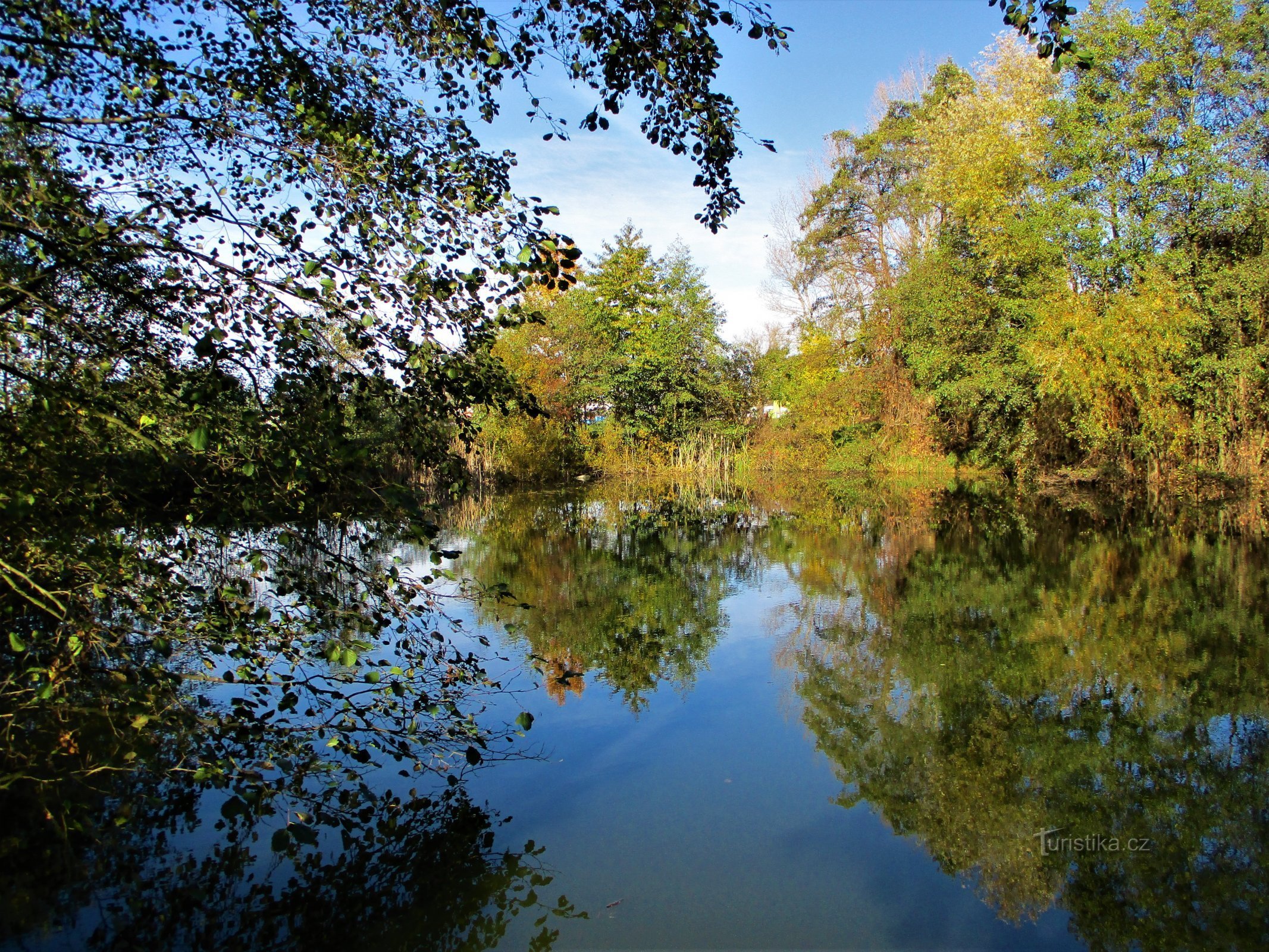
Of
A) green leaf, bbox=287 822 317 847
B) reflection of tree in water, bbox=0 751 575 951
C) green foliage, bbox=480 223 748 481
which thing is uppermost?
green foliage, bbox=480 223 748 481

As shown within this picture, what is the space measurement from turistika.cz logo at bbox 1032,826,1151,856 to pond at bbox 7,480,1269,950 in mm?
13

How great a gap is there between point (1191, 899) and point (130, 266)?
4.59 metres

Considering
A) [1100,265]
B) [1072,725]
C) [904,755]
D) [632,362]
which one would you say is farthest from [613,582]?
[632,362]

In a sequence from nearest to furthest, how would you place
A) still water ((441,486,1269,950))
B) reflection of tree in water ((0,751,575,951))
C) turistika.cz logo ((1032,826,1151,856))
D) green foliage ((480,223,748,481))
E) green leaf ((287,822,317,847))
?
green leaf ((287,822,317,847)), reflection of tree in water ((0,751,575,951)), still water ((441,486,1269,950)), turistika.cz logo ((1032,826,1151,856)), green foliage ((480,223,748,481))

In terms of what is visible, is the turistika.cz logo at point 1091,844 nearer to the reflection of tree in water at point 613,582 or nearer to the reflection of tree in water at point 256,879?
the reflection of tree in water at point 256,879

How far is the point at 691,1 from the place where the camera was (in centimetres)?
360

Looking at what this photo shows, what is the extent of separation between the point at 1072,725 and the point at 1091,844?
4.42 ft

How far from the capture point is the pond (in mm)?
2961

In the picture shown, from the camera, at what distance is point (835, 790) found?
400 centimetres

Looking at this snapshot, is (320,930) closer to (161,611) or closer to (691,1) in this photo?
(161,611)

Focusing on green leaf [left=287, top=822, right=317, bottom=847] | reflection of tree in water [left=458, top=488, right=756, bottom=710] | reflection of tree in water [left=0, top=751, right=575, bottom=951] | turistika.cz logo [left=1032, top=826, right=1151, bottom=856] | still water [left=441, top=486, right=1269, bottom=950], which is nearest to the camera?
green leaf [left=287, top=822, right=317, bottom=847]

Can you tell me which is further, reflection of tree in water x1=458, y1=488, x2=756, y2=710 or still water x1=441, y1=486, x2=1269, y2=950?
reflection of tree in water x1=458, y1=488, x2=756, y2=710

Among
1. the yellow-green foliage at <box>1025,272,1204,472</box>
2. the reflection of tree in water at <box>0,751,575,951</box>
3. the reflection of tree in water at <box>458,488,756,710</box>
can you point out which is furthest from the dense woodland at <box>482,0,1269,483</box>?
the reflection of tree in water at <box>0,751,575,951</box>

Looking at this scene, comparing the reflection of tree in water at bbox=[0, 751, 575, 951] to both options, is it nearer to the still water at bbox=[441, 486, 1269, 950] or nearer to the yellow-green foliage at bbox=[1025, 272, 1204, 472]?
the still water at bbox=[441, 486, 1269, 950]
